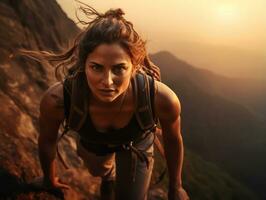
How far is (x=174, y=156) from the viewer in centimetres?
468

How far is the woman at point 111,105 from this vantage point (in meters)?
3.62

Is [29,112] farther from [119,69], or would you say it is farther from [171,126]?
[119,69]

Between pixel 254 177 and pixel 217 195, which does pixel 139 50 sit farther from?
pixel 254 177

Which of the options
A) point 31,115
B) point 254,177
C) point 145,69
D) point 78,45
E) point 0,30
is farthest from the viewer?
point 254,177

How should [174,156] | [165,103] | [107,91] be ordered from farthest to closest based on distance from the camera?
1. [174,156]
2. [165,103]
3. [107,91]

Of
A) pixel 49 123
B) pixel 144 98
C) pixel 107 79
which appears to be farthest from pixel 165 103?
pixel 49 123

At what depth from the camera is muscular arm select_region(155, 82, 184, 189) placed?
4.01 meters

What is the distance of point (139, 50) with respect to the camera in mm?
3881

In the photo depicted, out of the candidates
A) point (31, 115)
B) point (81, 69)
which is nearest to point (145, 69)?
point (81, 69)

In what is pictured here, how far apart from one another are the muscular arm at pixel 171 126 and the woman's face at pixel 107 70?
51 cm

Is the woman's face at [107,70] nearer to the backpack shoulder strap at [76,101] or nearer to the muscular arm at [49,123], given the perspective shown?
the backpack shoulder strap at [76,101]

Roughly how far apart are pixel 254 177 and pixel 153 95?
64.2 meters

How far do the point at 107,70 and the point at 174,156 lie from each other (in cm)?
170

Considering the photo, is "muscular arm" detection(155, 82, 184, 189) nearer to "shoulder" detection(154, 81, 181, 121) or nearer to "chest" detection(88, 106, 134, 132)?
"shoulder" detection(154, 81, 181, 121)
